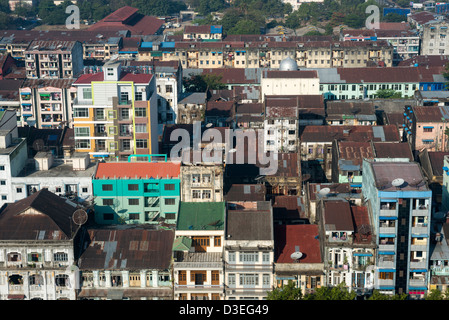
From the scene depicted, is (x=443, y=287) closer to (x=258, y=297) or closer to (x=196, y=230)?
(x=258, y=297)

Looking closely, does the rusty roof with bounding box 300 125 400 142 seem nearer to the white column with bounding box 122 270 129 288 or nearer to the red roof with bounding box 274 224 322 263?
the red roof with bounding box 274 224 322 263

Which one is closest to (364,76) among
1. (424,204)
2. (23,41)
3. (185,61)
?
(185,61)

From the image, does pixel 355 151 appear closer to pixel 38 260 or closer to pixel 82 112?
pixel 82 112

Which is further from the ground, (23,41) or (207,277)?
(23,41)

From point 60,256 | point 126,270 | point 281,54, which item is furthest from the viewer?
point 281,54

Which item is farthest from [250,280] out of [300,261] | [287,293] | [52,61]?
[52,61]

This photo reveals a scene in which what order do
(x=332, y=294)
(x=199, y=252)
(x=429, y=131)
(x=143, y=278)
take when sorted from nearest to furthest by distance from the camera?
Answer: (x=332, y=294)
(x=143, y=278)
(x=199, y=252)
(x=429, y=131)

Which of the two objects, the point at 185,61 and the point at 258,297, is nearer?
the point at 258,297
